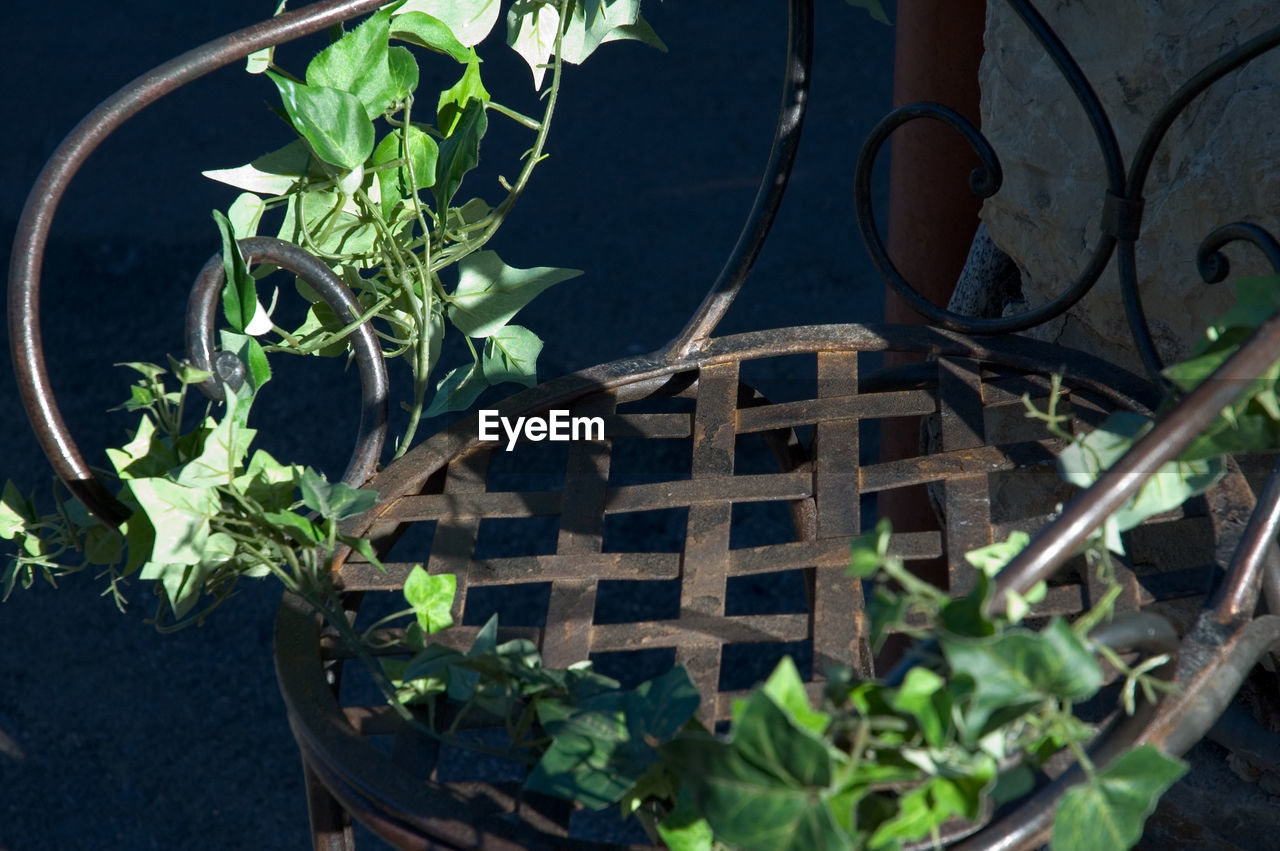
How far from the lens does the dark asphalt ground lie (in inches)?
54.9

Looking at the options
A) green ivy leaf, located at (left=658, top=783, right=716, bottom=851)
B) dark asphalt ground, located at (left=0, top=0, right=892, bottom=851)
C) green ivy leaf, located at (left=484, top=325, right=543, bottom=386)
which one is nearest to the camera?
green ivy leaf, located at (left=658, top=783, right=716, bottom=851)

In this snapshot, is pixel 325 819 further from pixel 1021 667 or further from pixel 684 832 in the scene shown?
pixel 1021 667

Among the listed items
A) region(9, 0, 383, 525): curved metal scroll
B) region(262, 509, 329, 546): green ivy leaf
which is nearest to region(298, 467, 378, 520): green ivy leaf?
region(262, 509, 329, 546): green ivy leaf

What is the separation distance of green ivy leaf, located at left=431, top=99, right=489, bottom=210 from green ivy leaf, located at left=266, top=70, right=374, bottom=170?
0.17 feet

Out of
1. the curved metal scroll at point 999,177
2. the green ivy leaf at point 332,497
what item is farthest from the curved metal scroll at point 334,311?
the curved metal scroll at point 999,177

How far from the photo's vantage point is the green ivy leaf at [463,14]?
0.80m

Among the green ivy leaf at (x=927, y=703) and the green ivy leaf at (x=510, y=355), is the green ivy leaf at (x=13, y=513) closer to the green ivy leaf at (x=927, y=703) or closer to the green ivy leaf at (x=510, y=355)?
the green ivy leaf at (x=510, y=355)

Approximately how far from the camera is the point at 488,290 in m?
0.82

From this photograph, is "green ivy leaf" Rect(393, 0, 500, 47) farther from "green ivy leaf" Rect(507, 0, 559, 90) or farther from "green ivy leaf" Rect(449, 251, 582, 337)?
"green ivy leaf" Rect(449, 251, 582, 337)

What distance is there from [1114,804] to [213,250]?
77.4 inches

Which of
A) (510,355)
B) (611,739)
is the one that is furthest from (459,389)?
(611,739)

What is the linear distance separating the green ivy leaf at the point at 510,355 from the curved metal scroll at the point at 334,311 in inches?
2.9

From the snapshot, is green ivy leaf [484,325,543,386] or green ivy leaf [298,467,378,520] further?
green ivy leaf [484,325,543,386]

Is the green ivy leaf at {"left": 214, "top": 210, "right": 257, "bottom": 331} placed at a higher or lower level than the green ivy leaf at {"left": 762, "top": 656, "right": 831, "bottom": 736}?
higher
